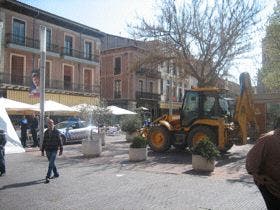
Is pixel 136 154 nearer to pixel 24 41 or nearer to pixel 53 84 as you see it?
pixel 24 41

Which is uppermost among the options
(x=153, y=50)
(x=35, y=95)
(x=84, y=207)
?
(x=153, y=50)

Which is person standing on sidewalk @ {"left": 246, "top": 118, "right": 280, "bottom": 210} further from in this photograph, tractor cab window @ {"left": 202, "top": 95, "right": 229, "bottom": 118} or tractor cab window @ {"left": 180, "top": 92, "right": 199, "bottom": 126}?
tractor cab window @ {"left": 180, "top": 92, "right": 199, "bottom": 126}

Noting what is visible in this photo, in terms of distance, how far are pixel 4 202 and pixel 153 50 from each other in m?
16.9

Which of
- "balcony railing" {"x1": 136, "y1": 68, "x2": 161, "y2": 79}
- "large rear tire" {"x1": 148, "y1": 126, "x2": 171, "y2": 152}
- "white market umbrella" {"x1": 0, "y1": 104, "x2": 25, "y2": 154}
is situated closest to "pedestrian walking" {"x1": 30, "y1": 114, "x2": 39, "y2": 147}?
"white market umbrella" {"x1": 0, "y1": 104, "x2": 25, "y2": 154}

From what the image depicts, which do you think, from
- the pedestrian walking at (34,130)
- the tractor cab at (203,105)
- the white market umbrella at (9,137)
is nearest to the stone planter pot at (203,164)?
the tractor cab at (203,105)

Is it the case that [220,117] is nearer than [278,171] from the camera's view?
No

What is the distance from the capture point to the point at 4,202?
8.45 metres

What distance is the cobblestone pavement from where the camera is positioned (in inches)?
328

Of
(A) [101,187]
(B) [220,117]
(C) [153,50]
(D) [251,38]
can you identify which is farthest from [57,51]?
(A) [101,187]

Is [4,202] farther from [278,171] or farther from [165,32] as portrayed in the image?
[165,32]

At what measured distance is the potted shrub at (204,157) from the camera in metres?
12.5

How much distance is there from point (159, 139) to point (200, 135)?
2.21m

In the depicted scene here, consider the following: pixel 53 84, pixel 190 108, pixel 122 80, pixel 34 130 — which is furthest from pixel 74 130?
pixel 122 80

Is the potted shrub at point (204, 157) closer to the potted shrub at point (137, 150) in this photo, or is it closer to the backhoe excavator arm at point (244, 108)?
the potted shrub at point (137, 150)
